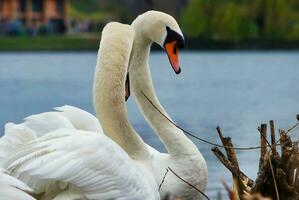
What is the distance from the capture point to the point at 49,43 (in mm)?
94688

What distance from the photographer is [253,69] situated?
65.9 meters

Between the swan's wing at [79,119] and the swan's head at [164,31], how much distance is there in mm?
626

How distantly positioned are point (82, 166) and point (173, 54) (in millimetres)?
1493

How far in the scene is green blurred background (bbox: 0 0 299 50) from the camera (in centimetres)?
8712

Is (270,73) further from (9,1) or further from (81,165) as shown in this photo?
(9,1)

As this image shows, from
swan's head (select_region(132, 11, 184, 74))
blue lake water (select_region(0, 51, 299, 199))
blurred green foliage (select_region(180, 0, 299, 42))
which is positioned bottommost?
blurred green foliage (select_region(180, 0, 299, 42))

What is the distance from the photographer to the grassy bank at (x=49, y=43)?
3499 inches

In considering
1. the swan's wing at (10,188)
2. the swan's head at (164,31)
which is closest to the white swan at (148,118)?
the swan's head at (164,31)

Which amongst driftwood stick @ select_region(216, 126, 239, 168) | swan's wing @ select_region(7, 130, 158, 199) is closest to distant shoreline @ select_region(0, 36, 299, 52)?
swan's wing @ select_region(7, 130, 158, 199)

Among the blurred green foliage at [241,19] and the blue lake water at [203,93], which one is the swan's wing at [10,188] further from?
the blurred green foliage at [241,19]

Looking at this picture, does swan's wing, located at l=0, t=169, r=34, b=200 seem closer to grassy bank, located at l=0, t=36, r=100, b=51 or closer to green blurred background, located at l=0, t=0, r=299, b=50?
green blurred background, located at l=0, t=0, r=299, b=50

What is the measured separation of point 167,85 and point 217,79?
7.24m

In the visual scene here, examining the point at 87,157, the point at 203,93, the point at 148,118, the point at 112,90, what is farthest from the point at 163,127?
the point at 203,93

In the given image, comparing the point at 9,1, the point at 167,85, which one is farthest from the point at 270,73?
the point at 9,1
